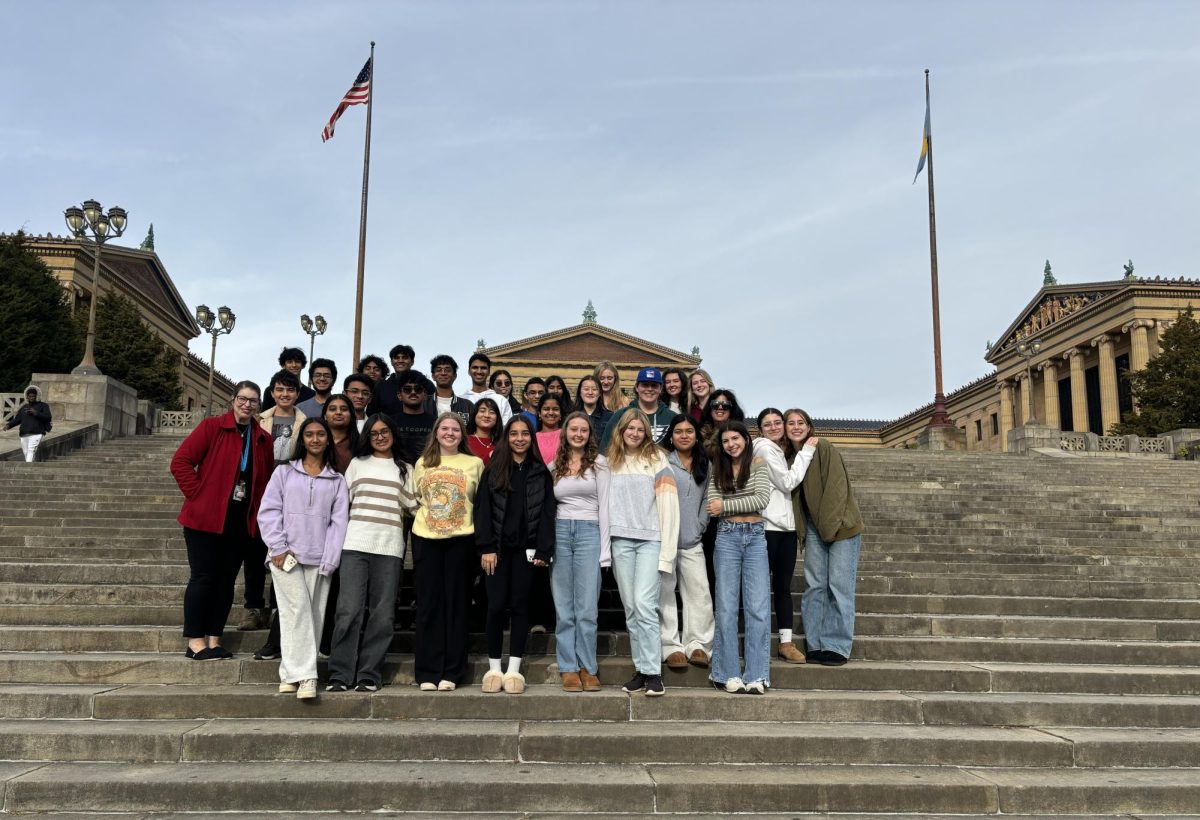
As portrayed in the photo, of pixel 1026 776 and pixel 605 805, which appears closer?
pixel 605 805

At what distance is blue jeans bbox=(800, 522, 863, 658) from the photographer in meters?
6.18

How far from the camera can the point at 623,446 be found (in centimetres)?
598

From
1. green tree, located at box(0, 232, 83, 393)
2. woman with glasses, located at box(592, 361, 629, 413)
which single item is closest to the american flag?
green tree, located at box(0, 232, 83, 393)

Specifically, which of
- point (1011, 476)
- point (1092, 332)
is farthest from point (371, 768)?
point (1092, 332)

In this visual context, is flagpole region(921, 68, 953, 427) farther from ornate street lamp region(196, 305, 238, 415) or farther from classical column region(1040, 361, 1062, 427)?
classical column region(1040, 361, 1062, 427)

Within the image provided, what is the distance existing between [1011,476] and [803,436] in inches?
535

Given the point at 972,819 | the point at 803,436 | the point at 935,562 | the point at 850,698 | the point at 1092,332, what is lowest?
the point at 972,819

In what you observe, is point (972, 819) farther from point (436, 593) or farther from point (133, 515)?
point (133, 515)

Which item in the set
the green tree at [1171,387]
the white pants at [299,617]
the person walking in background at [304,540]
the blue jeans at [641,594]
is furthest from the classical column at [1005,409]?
the white pants at [299,617]

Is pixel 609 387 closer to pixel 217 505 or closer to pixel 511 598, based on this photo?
pixel 511 598

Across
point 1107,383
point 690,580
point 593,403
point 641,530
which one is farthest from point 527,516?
point 1107,383

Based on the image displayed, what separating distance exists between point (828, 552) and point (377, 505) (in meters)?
3.45

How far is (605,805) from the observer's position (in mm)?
4402

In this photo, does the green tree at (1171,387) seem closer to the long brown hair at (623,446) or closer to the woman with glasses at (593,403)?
the woman with glasses at (593,403)
